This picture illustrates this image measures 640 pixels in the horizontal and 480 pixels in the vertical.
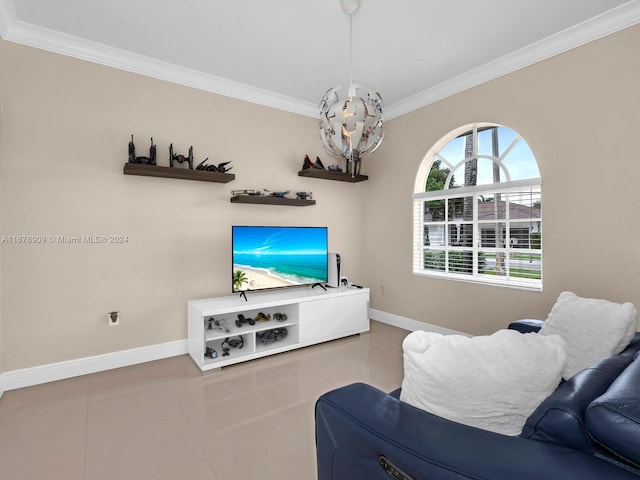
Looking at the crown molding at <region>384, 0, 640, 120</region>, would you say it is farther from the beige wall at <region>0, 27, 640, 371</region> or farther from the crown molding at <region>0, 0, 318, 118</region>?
the crown molding at <region>0, 0, 318, 118</region>

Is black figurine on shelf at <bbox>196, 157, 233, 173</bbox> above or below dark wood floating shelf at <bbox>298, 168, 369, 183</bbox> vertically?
below

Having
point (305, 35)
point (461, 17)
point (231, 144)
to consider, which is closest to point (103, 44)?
point (231, 144)

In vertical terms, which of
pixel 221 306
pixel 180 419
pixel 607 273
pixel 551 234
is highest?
pixel 551 234

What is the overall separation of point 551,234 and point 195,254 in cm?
333

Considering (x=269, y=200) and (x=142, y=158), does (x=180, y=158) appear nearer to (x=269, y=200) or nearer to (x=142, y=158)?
(x=142, y=158)

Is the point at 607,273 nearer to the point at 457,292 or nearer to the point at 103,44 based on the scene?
the point at 457,292

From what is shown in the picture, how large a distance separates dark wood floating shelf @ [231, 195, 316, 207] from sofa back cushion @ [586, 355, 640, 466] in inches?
124

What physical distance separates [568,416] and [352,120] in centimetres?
152

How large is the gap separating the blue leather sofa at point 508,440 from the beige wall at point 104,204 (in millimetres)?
2636

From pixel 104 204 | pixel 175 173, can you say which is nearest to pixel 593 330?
pixel 175 173

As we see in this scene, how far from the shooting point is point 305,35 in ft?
Result: 8.86

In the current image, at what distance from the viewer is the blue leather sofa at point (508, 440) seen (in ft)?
2.19

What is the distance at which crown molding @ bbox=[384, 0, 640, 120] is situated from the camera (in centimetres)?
243

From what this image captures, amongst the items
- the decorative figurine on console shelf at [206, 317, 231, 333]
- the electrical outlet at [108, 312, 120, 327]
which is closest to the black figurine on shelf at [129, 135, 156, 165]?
the electrical outlet at [108, 312, 120, 327]
